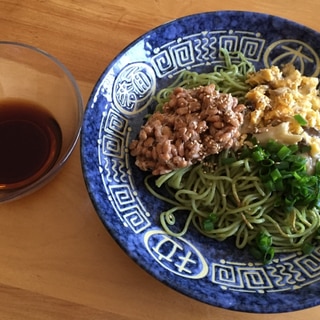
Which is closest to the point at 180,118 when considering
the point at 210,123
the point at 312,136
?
the point at 210,123

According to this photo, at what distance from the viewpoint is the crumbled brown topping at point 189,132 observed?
1.66m

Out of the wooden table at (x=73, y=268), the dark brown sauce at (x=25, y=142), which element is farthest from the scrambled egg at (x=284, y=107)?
the dark brown sauce at (x=25, y=142)

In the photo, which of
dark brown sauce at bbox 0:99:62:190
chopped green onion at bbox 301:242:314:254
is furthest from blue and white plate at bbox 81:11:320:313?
dark brown sauce at bbox 0:99:62:190

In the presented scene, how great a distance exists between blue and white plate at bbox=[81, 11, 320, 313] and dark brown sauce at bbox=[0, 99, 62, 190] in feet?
0.67

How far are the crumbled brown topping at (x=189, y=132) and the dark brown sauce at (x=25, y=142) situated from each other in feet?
1.05

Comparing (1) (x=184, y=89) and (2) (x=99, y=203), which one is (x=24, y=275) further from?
(1) (x=184, y=89)

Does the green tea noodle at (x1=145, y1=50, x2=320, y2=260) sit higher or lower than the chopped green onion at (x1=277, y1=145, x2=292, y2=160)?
lower

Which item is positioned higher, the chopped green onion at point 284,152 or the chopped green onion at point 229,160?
the chopped green onion at point 229,160

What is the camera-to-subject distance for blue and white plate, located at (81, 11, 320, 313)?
1.46 metres

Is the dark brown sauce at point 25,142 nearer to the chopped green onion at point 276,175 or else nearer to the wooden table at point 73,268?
the wooden table at point 73,268

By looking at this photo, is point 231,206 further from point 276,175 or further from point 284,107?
point 284,107

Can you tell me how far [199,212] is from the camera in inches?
67.8

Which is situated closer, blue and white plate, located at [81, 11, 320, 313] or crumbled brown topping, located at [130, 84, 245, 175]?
blue and white plate, located at [81, 11, 320, 313]

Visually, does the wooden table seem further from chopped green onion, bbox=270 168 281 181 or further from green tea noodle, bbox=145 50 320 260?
chopped green onion, bbox=270 168 281 181
